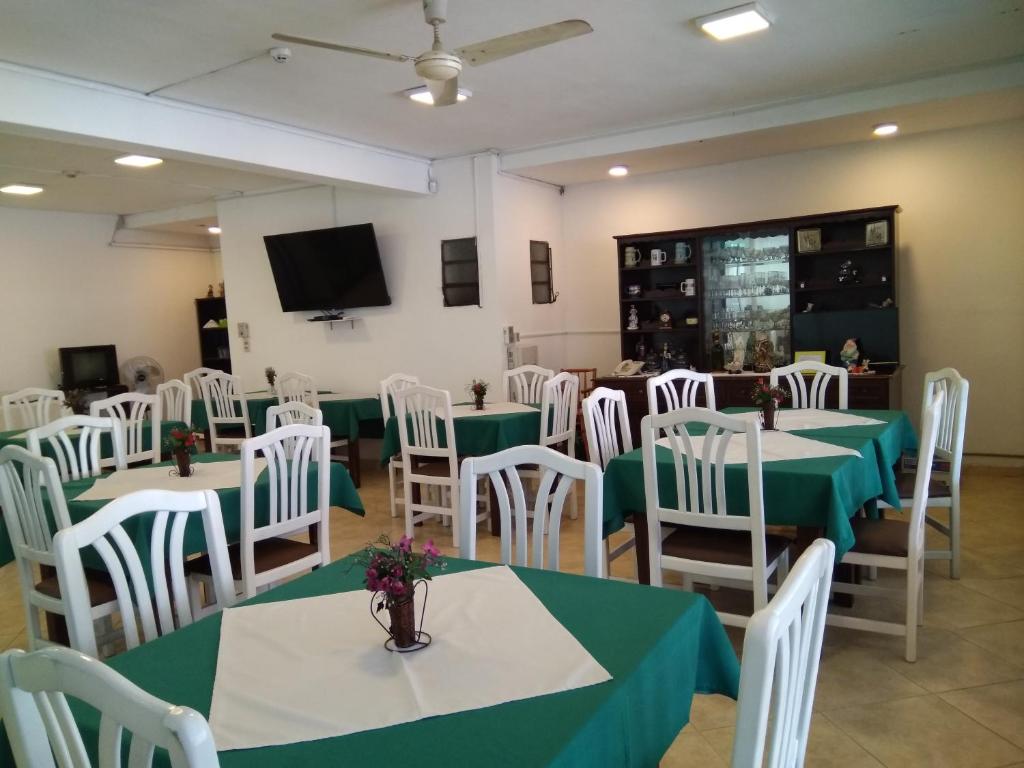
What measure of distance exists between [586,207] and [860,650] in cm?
513

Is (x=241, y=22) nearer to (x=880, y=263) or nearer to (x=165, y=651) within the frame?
(x=165, y=651)

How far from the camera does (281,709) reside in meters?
1.33

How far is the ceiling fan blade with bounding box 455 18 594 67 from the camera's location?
2.88m

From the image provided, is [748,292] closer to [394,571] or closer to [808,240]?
[808,240]

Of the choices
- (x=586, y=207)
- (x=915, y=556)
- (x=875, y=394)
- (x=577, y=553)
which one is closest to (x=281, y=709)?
(x=915, y=556)

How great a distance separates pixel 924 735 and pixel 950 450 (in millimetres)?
1546

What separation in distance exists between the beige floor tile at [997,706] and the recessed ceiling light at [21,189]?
771 centimetres

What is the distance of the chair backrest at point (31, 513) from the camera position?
2.62m

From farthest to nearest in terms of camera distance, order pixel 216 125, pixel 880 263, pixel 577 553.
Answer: pixel 880 263, pixel 216 125, pixel 577 553

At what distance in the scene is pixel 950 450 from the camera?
3506 mm

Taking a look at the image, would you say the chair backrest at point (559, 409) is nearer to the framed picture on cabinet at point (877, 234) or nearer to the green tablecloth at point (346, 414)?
the green tablecloth at point (346, 414)

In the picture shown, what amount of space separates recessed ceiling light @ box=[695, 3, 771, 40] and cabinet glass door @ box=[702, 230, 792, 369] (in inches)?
103

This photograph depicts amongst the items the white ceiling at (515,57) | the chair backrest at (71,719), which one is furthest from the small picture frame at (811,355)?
the chair backrest at (71,719)

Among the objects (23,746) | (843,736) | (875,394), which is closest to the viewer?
(23,746)
